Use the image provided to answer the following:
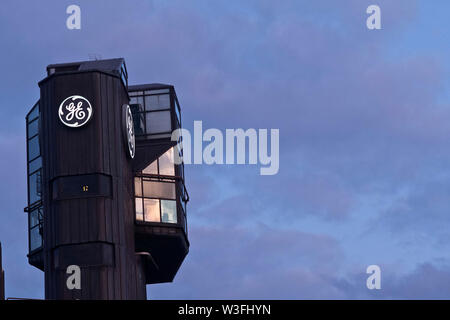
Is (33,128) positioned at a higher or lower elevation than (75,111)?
higher

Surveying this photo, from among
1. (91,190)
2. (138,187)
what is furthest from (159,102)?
(91,190)

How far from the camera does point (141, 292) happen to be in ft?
332

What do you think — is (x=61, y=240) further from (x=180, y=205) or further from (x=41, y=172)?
(x=180, y=205)

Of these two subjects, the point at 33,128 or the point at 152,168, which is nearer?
the point at 33,128

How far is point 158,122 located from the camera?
348 feet

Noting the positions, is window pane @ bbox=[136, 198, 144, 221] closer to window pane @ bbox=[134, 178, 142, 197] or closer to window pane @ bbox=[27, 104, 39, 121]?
window pane @ bbox=[134, 178, 142, 197]

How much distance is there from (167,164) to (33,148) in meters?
11.9

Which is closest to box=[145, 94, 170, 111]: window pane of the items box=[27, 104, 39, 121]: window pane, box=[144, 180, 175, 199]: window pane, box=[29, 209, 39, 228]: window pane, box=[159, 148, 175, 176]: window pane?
box=[159, 148, 175, 176]: window pane

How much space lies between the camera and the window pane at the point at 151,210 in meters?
101

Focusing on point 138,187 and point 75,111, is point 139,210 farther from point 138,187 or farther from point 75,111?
point 75,111

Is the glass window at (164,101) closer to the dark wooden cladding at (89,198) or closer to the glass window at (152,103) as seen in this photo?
the glass window at (152,103)

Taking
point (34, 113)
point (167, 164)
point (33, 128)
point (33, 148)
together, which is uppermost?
point (34, 113)
